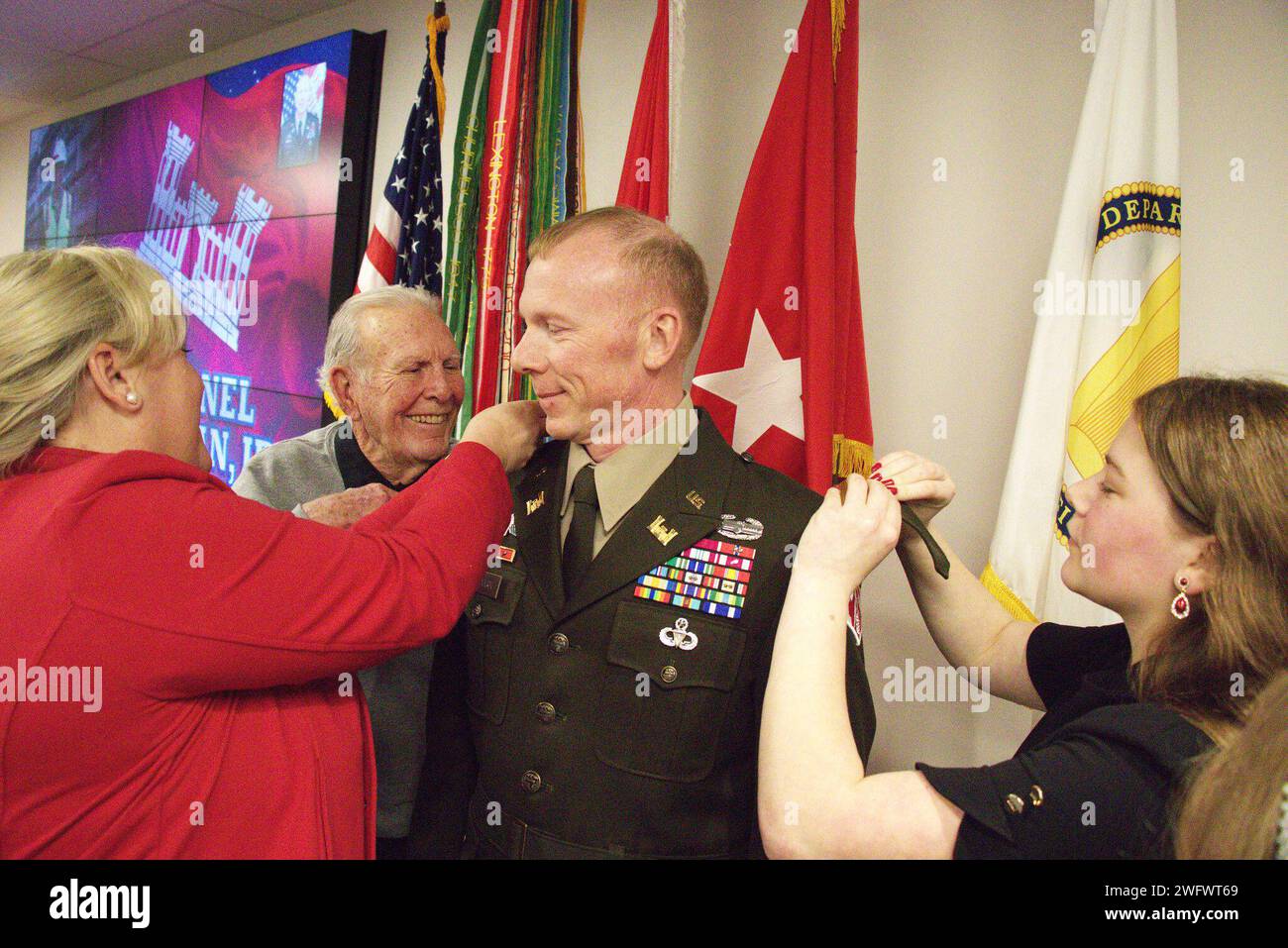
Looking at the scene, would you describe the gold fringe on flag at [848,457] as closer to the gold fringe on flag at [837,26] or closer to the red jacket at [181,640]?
the gold fringe on flag at [837,26]

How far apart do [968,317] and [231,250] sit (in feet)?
12.1

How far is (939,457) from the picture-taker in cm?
245

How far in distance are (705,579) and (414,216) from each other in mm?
1915

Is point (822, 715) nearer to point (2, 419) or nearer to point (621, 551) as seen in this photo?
point (621, 551)

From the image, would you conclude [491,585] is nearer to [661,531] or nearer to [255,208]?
[661,531]

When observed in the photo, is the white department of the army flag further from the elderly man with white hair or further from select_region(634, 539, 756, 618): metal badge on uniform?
the elderly man with white hair

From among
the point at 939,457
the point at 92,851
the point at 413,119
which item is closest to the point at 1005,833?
the point at 92,851

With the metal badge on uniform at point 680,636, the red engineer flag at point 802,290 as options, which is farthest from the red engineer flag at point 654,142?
the metal badge on uniform at point 680,636

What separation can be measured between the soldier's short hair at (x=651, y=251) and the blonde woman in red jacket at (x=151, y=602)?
1.92 feet

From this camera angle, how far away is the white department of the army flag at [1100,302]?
1855mm

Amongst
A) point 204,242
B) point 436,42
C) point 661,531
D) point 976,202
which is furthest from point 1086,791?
point 204,242

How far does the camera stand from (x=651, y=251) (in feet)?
5.09

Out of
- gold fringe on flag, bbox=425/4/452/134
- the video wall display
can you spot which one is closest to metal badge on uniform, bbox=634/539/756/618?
gold fringe on flag, bbox=425/4/452/134

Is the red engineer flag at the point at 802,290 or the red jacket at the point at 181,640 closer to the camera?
the red jacket at the point at 181,640
